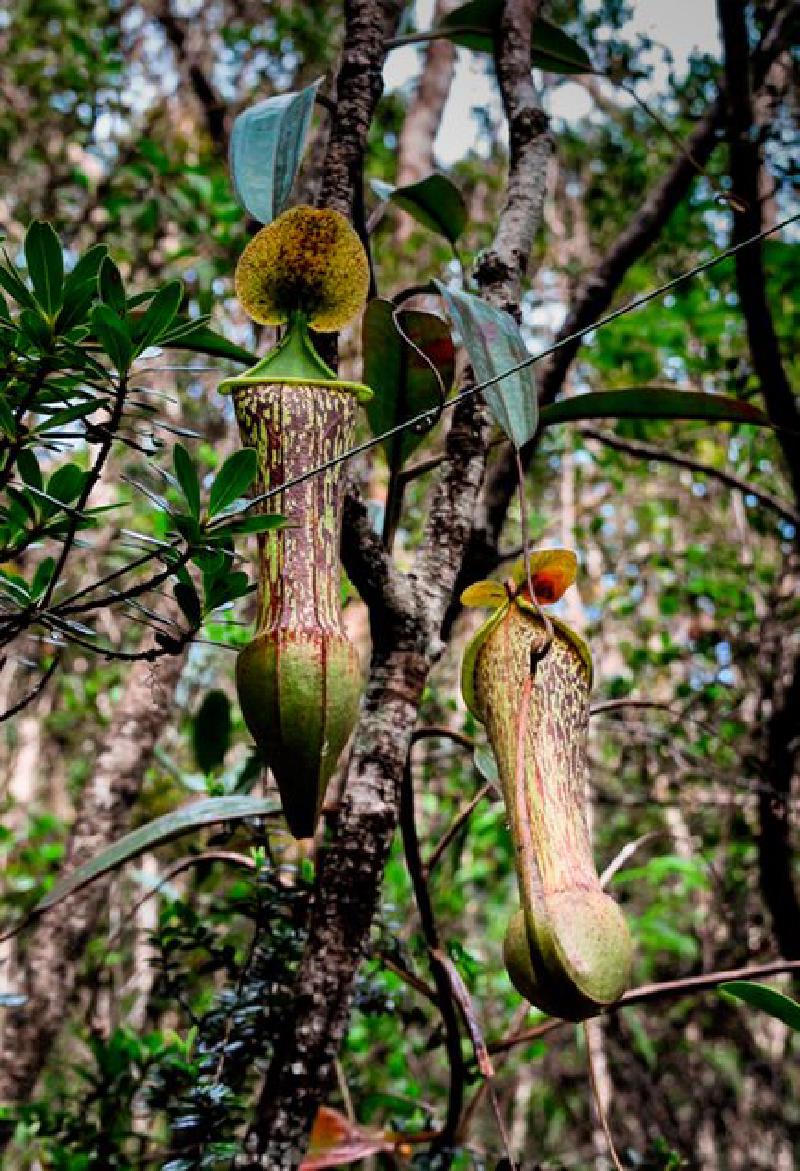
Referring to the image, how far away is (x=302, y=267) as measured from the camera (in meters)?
0.69

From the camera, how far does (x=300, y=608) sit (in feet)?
1.87

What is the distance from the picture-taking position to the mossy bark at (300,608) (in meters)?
0.54

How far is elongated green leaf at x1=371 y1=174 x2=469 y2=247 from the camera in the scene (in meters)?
0.92

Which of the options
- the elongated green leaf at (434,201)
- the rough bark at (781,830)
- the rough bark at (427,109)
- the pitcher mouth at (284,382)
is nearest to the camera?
the pitcher mouth at (284,382)

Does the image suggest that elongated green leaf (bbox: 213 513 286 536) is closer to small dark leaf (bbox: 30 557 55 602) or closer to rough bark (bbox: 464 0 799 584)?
small dark leaf (bbox: 30 557 55 602)

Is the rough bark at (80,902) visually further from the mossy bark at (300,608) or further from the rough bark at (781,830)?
the rough bark at (781,830)

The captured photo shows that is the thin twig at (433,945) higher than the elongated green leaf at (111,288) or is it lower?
lower

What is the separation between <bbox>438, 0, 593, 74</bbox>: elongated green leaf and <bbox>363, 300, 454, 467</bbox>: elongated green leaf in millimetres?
488

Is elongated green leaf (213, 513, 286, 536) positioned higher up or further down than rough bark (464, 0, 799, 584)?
further down

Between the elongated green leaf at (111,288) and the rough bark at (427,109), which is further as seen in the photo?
the rough bark at (427,109)

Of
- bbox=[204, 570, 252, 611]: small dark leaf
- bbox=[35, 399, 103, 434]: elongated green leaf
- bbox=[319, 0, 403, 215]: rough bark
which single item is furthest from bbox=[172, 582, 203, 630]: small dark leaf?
bbox=[319, 0, 403, 215]: rough bark

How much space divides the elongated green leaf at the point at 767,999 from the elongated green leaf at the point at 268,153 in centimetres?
63

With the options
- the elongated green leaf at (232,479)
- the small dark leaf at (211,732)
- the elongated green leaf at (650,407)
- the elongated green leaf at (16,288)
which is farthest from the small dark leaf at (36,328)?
the small dark leaf at (211,732)

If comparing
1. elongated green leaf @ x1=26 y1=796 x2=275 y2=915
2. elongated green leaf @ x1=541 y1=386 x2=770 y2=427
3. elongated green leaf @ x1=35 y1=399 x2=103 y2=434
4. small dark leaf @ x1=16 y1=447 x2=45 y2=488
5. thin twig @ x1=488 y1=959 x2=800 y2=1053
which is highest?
elongated green leaf @ x1=541 y1=386 x2=770 y2=427
